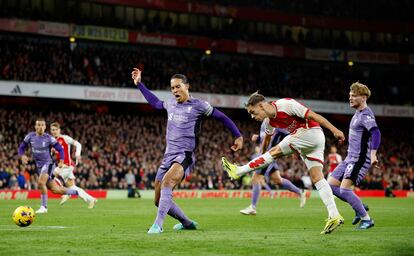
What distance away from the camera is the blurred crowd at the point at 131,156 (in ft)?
119

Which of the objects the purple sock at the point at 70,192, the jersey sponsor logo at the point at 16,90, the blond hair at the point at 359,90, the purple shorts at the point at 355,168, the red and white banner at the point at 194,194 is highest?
the jersey sponsor logo at the point at 16,90

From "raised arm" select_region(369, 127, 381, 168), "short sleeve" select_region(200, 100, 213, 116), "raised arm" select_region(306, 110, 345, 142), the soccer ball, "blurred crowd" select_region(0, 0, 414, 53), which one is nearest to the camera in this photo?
"raised arm" select_region(306, 110, 345, 142)

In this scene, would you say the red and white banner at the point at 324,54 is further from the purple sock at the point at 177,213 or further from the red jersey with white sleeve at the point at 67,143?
the purple sock at the point at 177,213

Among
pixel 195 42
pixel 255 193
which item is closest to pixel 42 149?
pixel 255 193

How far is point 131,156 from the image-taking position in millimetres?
40531

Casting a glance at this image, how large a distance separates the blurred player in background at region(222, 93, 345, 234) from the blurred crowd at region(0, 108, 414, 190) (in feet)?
80.0

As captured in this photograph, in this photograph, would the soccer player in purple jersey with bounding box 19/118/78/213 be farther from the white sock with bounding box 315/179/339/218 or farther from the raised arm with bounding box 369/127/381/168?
the white sock with bounding box 315/179/339/218

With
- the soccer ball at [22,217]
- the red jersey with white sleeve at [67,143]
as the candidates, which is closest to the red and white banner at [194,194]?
the red jersey with white sleeve at [67,143]

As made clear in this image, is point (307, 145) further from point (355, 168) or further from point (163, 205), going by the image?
point (163, 205)

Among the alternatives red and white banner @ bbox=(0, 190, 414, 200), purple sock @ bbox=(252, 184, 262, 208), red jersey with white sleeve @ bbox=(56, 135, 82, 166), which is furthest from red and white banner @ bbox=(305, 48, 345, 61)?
purple sock @ bbox=(252, 184, 262, 208)

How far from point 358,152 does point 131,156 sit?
27.8 m

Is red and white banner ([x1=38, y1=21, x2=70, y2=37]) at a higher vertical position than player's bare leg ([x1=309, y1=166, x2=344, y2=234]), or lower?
higher

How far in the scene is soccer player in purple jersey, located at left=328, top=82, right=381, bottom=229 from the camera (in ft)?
43.3

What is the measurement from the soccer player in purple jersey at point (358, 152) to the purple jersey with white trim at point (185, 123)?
3.10 m
